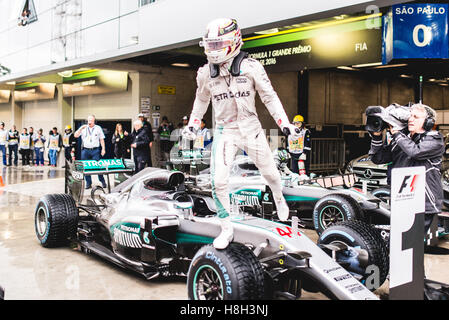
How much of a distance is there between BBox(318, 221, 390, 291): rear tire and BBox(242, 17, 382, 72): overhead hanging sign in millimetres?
6114

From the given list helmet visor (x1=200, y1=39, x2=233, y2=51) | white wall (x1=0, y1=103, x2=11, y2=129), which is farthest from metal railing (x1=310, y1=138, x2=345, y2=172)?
white wall (x1=0, y1=103, x2=11, y2=129)

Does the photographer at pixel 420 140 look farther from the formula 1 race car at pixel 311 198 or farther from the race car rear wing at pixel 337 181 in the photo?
the race car rear wing at pixel 337 181

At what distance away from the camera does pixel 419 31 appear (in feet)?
26.7

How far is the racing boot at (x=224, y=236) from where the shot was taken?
3.19 metres

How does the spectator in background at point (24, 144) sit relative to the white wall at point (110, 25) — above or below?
below

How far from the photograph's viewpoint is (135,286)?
4281mm

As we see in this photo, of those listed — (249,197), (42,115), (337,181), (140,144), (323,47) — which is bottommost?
(249,197)

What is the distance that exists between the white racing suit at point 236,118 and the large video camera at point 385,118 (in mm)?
981

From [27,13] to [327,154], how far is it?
14.2m

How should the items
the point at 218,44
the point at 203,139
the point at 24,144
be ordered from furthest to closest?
the point at 24,144 < the point at 203,139 < the point at 218,44

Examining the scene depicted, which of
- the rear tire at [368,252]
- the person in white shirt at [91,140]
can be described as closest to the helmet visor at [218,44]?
the rear tire at [368,252]

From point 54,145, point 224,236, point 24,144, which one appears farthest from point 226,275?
point 24,144

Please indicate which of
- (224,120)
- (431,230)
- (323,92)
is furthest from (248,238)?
(323,92)

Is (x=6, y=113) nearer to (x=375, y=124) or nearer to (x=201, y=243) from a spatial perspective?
(x=201, y=243)
